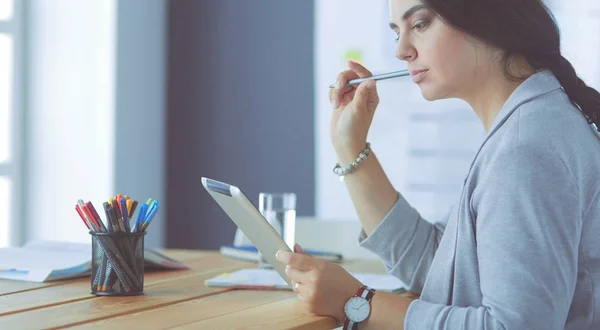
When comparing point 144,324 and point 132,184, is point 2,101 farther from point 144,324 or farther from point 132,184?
point 144,324

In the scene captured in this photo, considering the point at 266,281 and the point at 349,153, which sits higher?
the point at 349,153

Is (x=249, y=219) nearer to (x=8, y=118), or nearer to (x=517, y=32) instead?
(x=517, y=32)

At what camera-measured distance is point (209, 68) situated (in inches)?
156

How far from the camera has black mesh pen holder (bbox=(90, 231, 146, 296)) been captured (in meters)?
1.35

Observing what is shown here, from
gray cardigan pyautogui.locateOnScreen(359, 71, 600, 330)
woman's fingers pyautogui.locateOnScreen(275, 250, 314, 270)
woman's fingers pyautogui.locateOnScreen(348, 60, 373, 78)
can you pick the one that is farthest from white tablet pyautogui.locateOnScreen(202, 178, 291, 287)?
woman's fingers pyautogui.locateOnScreen(348, 60, 373, 78)

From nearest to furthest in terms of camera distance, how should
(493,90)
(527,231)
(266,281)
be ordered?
1. (527,231)
2. (493,90)
3. (266,281)

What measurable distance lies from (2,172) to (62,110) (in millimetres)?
350

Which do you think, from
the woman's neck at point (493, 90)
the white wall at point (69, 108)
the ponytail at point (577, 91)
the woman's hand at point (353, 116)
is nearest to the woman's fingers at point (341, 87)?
the woman's hand at point (353, 116)

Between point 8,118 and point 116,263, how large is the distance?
7.54ft

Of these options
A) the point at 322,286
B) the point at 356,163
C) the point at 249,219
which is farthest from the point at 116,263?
the point at 356,163

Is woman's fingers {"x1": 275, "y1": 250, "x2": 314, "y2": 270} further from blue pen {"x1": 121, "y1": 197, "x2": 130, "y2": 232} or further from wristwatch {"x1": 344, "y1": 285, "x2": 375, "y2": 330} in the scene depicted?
blue pen {"x1": 121, "y1": 197, "x2": 130, "y2": 232}

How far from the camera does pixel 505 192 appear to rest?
113cm

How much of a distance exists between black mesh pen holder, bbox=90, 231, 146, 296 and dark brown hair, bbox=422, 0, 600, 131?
2.00 ft

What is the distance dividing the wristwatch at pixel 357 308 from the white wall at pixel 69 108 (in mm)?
2437
